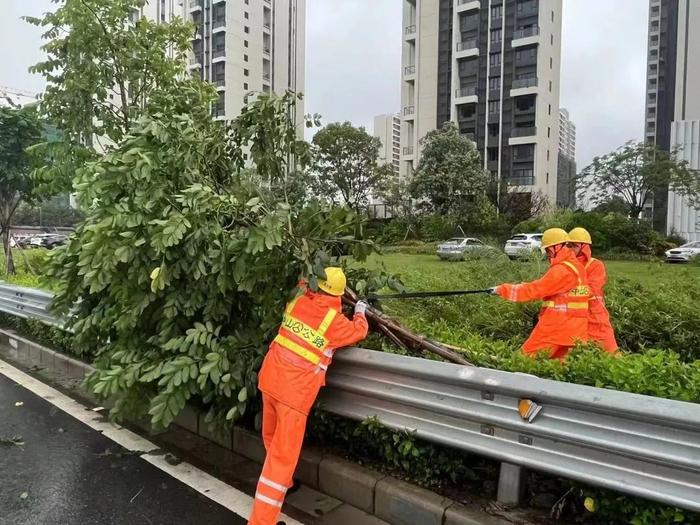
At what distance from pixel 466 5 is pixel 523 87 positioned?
1040 centimetres

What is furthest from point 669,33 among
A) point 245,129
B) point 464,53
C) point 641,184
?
point 245,129

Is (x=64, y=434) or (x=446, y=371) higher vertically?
(x=446, y=371)

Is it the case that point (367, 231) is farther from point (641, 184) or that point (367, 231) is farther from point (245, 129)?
point (641, 184)

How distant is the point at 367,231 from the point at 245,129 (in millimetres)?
1503

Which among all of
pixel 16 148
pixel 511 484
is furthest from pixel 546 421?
pixel 16 148

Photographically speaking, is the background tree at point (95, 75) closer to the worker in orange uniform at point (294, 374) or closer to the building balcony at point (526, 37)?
the worker in orange uniform at point (294, 374)

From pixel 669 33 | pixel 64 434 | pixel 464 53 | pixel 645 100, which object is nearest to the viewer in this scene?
pixel 64 434

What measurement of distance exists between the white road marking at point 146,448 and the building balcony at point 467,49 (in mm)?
52816

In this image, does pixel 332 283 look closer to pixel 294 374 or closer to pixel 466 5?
pixel 294 374

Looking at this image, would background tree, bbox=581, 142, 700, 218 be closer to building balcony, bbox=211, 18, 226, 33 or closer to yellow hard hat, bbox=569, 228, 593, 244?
yellow hard hat, bbox=569, 228, 593, 244

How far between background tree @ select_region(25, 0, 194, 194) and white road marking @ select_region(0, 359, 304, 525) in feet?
7.91

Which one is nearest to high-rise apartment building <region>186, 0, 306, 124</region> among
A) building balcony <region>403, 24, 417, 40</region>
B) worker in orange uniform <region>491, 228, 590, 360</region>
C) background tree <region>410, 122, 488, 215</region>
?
building balcony <region>403, 24, 417, 40</region>

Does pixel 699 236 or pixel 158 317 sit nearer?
pixel 158 317

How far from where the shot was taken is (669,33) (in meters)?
77.2
